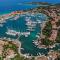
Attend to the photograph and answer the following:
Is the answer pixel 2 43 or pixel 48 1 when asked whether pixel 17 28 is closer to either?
pixel 2 43

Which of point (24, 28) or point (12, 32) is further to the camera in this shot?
point (24, 28)

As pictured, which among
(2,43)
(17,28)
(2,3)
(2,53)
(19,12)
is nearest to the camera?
(2,53)

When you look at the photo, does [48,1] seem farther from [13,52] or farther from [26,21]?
[13,52]

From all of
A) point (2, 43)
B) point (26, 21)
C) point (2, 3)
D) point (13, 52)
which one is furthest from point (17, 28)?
point (2, 3)

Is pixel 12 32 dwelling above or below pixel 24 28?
below

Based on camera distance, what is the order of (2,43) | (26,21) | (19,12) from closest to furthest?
(2,43) < (26,21) < (19,12)

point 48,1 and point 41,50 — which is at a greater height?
point 48,1

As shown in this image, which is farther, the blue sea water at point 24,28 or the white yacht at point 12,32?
the white yacht at point 12,32

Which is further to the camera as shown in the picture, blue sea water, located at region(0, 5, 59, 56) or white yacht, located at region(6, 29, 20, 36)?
white yacht, located at region(6, 29, 20, 36)

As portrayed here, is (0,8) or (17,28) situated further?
(0,8)
